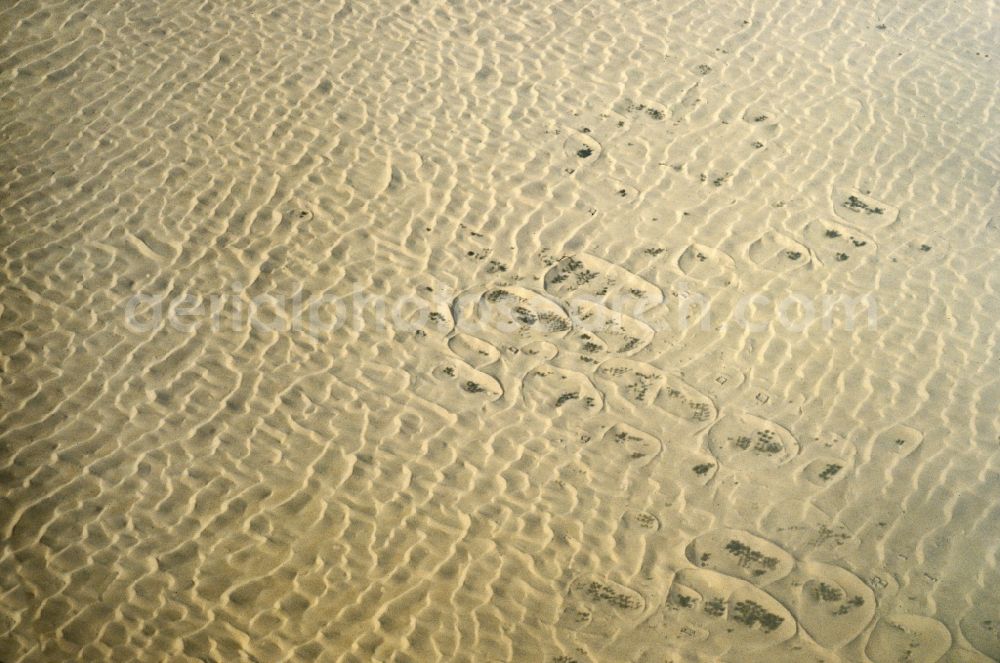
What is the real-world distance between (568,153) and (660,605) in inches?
→ 191

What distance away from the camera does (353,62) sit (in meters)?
10.6

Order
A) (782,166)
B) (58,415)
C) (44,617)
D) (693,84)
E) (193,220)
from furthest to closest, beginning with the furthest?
1. (693,84)
2. (782,166)
3. (193,220)
4. (58,415)
5. (44,617)

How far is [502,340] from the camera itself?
768 cm

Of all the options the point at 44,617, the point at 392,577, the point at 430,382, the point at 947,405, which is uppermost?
the point at 947,405

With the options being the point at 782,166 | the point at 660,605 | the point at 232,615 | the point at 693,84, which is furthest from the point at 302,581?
the point at 693,84

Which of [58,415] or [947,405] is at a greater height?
[947,405]

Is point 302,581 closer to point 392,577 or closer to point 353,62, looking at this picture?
Answer: point 392,577

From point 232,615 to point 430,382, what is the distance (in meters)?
2.24

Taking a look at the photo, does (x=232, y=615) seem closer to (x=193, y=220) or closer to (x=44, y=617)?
(x=44, y=617)

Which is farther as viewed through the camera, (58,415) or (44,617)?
(58,415)

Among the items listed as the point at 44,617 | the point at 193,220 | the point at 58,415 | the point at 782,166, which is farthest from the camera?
the point at 782,166

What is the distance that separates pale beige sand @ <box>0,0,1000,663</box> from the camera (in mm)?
5941

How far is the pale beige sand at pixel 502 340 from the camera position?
234 inches

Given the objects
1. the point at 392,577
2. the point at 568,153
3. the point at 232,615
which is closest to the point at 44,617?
the point at 232,615
